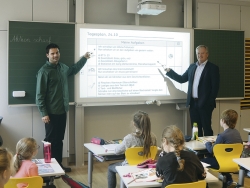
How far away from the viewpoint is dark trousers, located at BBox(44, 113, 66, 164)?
486 cm

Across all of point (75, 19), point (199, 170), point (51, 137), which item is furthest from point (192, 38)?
point (199, 170)

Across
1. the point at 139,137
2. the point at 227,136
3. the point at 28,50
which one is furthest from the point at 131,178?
the point at 28,50

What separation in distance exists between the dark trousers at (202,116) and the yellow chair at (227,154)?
1.79m

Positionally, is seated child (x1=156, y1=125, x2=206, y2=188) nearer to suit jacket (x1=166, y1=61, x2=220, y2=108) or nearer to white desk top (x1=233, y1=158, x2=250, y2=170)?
white desk top (x1=233, y1=158, x2=250, y2=170)

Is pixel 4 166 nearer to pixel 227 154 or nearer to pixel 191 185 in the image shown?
pixel 191 185

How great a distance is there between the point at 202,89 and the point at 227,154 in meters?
1.99

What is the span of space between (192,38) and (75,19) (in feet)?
6.81

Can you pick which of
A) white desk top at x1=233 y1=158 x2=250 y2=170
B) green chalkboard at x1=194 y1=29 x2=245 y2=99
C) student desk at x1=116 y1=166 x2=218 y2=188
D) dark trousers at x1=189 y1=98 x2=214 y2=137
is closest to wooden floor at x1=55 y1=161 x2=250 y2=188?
dark trousers at x1=189 y1=98 x2=214 y2=137

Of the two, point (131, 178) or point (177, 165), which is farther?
point (131, 178)

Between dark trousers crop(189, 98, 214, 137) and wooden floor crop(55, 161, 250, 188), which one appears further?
dark trousers crop(189, 98, 214, 137)

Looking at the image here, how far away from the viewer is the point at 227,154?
3.64 m

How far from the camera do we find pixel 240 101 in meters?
6.55

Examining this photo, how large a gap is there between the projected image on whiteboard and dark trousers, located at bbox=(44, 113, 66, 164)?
0.63m

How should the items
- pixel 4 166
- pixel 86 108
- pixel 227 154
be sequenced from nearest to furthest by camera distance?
1. pixel 4 166
2. pixel 227 154
3. pixel 86 108
